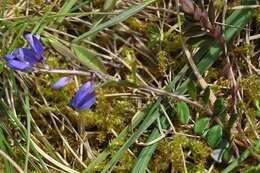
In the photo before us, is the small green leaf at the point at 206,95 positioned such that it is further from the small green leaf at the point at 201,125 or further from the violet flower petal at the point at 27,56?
the violet flower petal at the point at 27,56

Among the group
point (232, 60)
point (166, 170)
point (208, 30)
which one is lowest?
point (166, 170)

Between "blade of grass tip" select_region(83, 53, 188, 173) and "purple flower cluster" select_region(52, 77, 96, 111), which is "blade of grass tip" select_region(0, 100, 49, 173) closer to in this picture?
"blade of grass tip" select_region(83, 53, 188, 173)

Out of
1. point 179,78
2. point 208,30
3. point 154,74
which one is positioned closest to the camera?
point 208,30

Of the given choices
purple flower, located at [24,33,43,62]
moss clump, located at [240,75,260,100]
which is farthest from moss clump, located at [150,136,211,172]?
purple flower, located at [24,33,43,62]

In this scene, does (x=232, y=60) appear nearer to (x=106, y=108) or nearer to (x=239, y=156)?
(x=239, y=156)

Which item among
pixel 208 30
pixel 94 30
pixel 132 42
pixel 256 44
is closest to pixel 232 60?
pixel 256 44

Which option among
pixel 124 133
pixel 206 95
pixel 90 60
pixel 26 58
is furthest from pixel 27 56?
pixel 206 95
